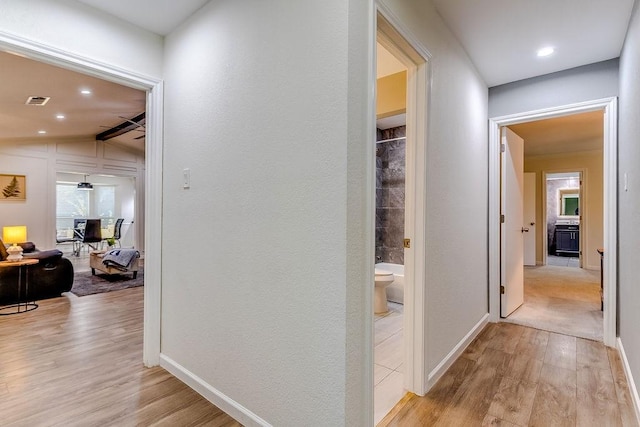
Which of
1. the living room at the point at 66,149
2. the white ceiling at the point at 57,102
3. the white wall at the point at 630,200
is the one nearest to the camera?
the white wall at the point at 630,200

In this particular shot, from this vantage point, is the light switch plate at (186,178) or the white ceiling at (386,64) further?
the white ceiling at (386,64)

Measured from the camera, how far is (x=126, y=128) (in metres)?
6.18

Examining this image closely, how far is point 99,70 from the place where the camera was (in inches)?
77.8

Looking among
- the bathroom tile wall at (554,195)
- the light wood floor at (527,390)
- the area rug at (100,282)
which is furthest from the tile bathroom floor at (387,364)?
the bathroom tile wall at (554,195)

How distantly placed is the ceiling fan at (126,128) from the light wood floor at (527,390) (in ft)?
18.7

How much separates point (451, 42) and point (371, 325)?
2.11 m

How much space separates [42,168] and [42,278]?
3556mm

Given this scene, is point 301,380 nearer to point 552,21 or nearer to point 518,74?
point 552,21

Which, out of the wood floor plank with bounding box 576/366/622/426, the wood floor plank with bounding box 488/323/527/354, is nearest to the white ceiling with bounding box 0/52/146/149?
the wood floor plank with bounding box 488/323/527/354

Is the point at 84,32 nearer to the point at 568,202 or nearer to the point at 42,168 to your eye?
the point at 42,168

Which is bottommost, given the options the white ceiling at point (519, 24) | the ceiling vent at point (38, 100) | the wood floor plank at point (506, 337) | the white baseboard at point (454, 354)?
the wood floor plank at point (506, 337)

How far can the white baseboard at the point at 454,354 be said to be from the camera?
2.05 m

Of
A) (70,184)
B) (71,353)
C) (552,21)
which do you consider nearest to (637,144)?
(552,21)

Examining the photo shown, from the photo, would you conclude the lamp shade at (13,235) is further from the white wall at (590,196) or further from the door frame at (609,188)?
the white wall at (590,196)
